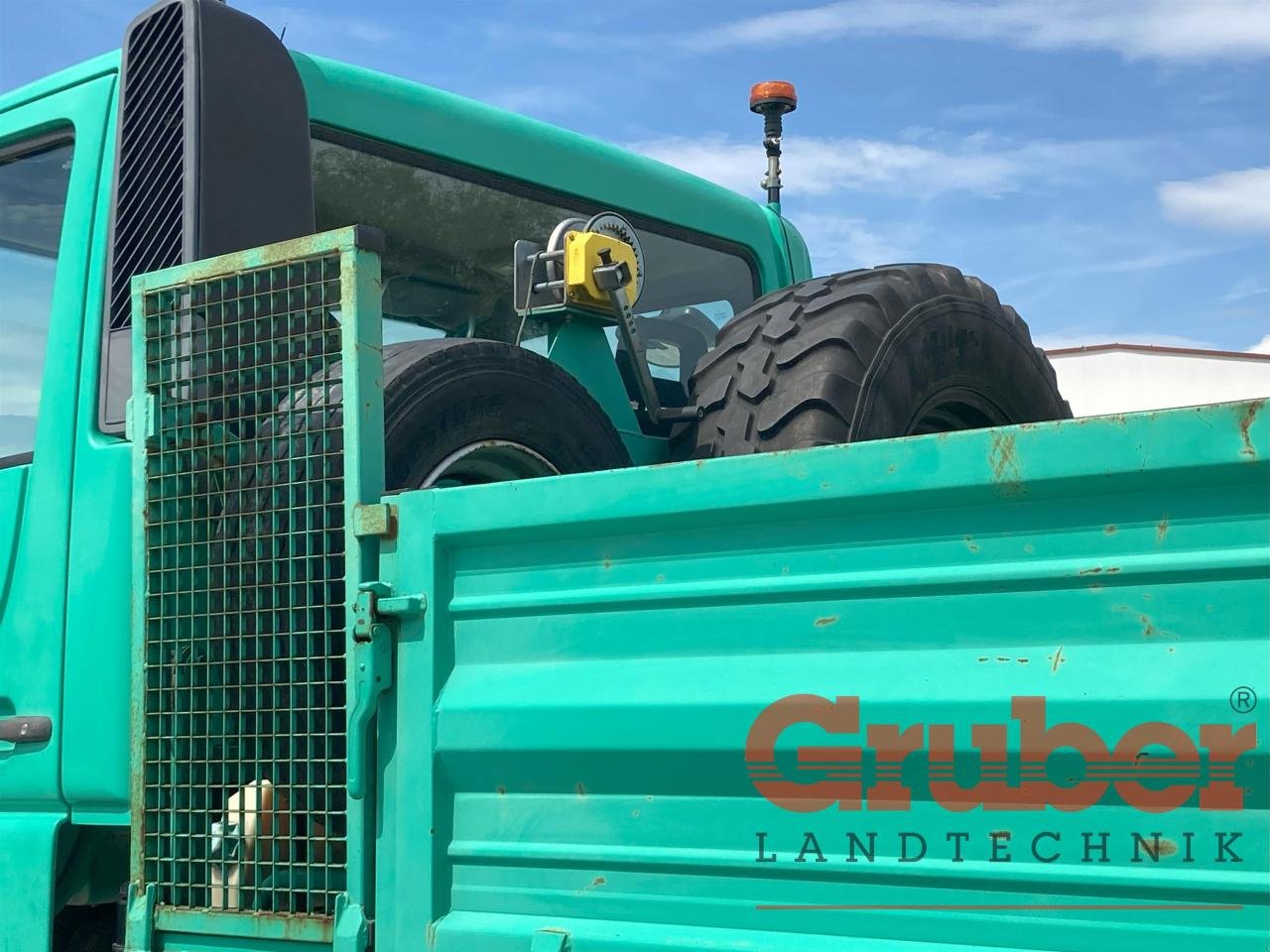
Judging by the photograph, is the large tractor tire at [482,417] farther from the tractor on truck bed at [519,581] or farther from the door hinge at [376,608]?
the door hinge at [376,608]

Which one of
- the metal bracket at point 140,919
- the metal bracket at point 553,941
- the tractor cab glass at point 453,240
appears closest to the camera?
the metal bracket at point 553,941

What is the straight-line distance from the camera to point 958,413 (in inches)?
138

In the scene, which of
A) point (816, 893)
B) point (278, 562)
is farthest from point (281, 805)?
point (816, 893)

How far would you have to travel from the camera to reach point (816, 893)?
1934 millimetres

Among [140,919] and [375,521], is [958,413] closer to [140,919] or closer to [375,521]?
[375,521]

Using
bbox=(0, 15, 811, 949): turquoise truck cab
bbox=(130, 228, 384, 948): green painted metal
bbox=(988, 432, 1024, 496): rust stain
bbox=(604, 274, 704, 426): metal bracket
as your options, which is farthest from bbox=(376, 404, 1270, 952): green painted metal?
bbox=(604, 274, 704, 426): metal bracket

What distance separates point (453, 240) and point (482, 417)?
104 centimetres

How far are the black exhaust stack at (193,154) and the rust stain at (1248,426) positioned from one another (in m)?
1.98

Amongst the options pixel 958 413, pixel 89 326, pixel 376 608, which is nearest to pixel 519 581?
pixel 376 608

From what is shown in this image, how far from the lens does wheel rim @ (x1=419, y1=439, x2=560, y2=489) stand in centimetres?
282

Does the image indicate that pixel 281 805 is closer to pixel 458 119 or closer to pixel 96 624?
pixel 96 624

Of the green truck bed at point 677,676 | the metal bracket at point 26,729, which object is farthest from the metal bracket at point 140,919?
the metal bracket at point 26,729

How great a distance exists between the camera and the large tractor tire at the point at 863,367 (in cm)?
310

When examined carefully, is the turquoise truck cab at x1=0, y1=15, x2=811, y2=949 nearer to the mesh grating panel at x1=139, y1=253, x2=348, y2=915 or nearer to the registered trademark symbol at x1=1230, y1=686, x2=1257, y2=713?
the mesh grating panel at x1=139, y1=253, x2=348, y2=915
